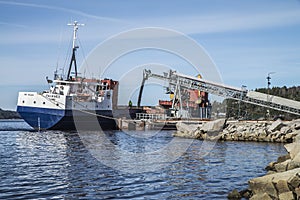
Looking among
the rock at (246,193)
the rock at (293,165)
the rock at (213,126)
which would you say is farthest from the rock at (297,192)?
the rock at (213,126)

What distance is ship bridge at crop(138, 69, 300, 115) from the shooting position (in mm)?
54688

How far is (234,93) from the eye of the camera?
56.2 meters

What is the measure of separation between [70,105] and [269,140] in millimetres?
27354

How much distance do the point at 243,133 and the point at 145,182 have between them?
26.0m

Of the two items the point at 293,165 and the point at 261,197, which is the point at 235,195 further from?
the point at 293,165

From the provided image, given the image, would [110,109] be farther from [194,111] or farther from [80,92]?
[194,111]

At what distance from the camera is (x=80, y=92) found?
5634cm

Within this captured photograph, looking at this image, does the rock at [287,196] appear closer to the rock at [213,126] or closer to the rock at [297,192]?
the rock at [297,192]

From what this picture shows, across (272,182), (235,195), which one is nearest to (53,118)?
(235,195)

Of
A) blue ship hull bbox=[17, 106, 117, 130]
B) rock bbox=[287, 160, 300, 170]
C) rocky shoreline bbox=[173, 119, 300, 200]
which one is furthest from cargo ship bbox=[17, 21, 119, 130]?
rock bbox=[287, 160, 300, 170]

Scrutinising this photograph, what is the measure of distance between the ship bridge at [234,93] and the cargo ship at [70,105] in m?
11.9

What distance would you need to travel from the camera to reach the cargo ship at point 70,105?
1966 inches

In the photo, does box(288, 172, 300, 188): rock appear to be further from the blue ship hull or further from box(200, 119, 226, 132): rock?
the blue ship hull

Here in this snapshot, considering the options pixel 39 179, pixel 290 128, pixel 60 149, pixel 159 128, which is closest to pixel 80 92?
pixel 159 128
